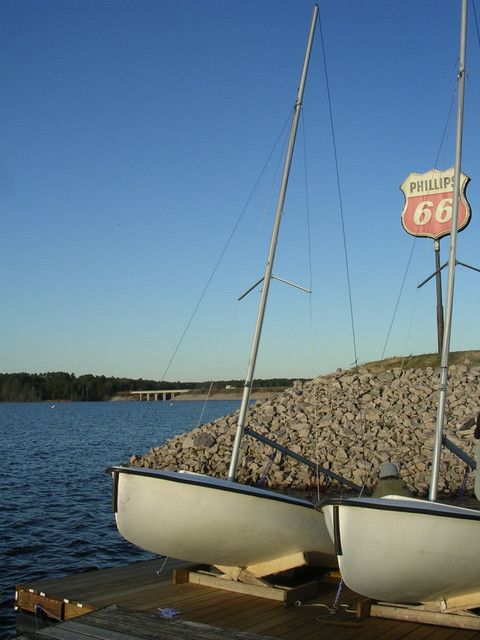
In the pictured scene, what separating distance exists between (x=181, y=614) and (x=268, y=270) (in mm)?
6167

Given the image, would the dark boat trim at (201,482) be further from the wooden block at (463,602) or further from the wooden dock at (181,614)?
the wooden block at (463,602)

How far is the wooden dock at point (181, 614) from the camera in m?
8.40

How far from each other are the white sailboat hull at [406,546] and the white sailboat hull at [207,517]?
60.0 inches

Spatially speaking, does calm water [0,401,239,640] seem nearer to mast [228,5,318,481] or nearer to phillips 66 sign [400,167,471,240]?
mast [228,5,318,481]

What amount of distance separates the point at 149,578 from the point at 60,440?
160 feet

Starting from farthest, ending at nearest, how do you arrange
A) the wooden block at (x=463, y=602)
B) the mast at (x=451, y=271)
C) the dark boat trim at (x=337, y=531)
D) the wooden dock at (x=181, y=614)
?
the mast at (x=451, y=271), the wooden block at (x=463, y=602), the dark boat trim at (x=337, y=531), the wooden dock at (x=181, y=614)

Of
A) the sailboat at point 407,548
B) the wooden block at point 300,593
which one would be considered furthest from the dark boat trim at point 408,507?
the wooden block at point 300,593

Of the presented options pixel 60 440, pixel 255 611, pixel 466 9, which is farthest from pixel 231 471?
Result: pixel 60 440

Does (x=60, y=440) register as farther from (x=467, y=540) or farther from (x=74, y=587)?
(x=467, y=540)

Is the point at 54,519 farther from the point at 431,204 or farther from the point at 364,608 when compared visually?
the point at 431,204

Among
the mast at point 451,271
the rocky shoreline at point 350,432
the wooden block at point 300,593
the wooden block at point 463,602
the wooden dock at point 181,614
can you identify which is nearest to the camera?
the wooden dock at point 181,614

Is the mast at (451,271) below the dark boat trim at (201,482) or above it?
above

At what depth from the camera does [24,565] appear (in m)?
16.2

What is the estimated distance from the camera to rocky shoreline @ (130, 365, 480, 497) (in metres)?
25.3
